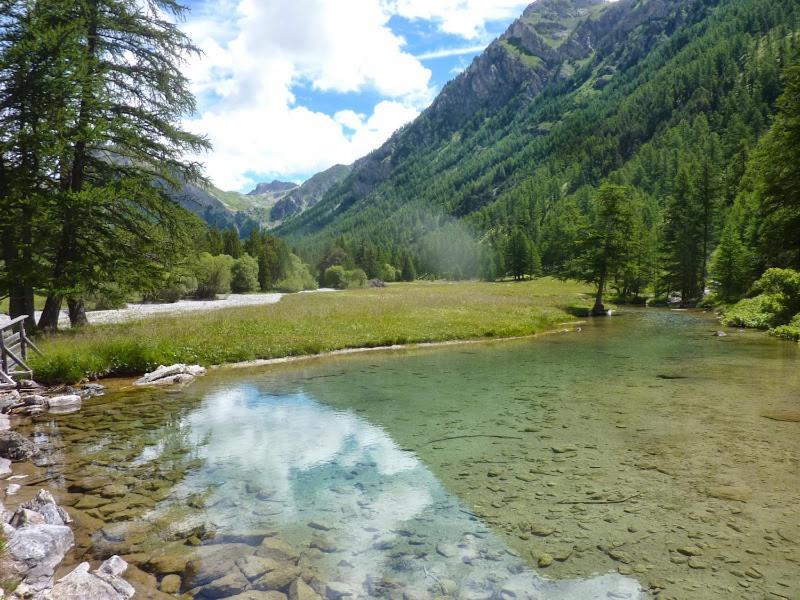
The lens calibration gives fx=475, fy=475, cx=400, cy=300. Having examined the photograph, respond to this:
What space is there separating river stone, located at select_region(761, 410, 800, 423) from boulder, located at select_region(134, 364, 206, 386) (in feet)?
61.9

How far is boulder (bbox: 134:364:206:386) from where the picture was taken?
58.4 ft

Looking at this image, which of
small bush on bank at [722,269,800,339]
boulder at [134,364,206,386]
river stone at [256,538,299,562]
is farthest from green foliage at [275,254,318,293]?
river stone at [256,538,299,562]

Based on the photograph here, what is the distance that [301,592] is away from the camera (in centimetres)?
569

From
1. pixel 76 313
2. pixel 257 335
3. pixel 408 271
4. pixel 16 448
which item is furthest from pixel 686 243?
pixel 408 271

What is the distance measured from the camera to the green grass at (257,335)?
59.8 ft

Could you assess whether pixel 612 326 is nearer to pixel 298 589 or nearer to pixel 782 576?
pixel 782 576

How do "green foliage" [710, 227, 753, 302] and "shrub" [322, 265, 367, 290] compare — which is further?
"shrub" [322, 265, 367, 290]

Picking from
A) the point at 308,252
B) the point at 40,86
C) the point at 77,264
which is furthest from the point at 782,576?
the point at 308,252

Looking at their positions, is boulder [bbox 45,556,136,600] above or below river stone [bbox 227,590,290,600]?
above

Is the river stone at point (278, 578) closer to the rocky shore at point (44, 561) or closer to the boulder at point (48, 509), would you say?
the rocky shore at point (44, 561)

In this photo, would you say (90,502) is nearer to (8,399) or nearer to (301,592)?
(301,592)

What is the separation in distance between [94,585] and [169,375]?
14.3 metres

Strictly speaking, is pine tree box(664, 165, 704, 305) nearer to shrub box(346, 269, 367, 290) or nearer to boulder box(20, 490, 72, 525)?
boulder box(20, 490, 72, 525)

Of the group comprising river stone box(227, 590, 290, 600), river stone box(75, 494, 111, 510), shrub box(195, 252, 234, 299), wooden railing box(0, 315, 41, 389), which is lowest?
river stone box(227, 590, 290, 600)
